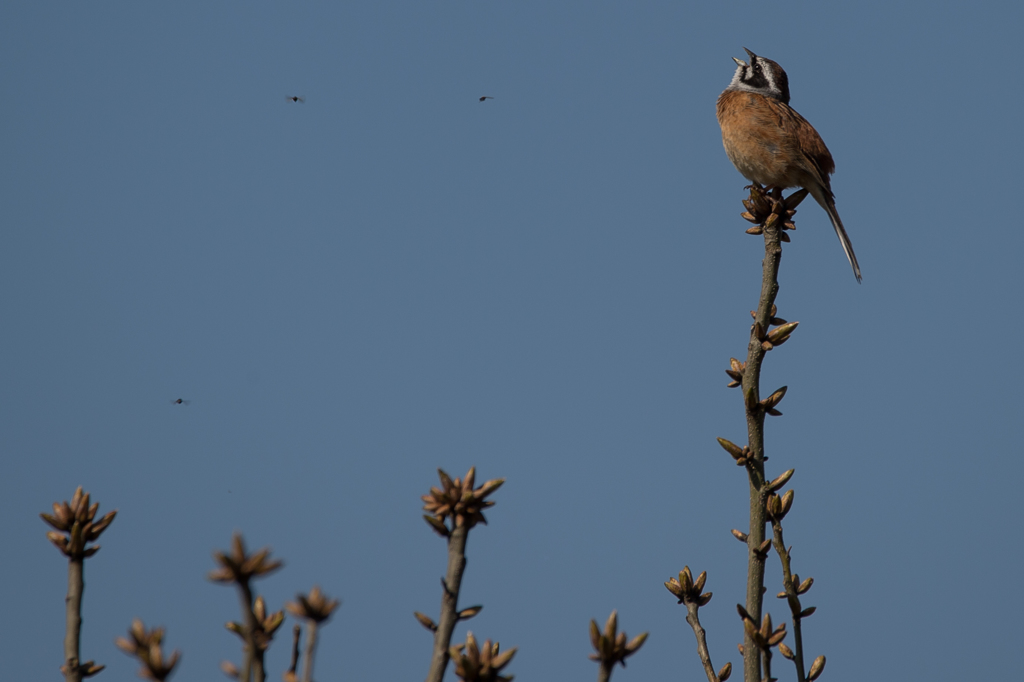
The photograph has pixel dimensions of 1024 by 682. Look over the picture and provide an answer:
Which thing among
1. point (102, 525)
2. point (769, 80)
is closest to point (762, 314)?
point (102, 525)

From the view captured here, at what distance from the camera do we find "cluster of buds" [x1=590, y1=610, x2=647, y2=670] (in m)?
2.11

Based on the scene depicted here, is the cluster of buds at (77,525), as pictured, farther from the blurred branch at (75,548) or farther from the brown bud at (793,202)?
the brown bud at (793,202)

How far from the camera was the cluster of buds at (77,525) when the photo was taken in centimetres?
252

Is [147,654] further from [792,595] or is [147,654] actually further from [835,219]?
[835,219]

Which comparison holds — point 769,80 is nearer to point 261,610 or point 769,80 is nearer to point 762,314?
point 762,314

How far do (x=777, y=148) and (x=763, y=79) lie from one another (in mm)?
2123

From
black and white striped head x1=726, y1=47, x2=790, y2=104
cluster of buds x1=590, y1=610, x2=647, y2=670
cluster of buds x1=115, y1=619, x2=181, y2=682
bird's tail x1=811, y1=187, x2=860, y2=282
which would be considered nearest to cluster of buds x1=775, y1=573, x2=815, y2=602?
cluster of buds x1=590, y1=610, x2=647, y2=670

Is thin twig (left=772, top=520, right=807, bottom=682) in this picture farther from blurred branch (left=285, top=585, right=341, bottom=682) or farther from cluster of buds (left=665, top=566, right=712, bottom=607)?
blurred branch (left=285, top=585, right=341, bottom=682)

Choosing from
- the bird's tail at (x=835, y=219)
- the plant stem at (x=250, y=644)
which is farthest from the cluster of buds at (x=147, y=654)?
the bird's tail at (x=835, y=219)

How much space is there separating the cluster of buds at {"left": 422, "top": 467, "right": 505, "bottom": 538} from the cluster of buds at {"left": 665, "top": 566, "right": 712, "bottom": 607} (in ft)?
5.03

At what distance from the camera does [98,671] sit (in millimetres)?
2473

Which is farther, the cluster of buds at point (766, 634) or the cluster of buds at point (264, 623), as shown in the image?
the cluster of buds at point (766, 634)

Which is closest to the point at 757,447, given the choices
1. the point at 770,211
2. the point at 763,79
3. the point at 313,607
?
the point at 770,211

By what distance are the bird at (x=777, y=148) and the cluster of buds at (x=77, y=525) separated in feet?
20.7
